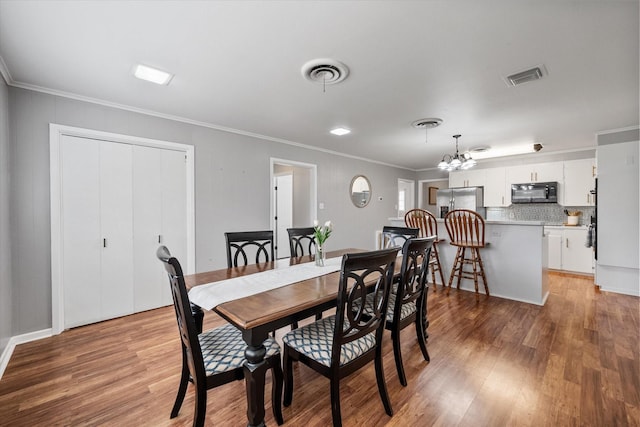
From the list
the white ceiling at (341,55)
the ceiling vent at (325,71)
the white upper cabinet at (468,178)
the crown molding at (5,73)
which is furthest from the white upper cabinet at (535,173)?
the crown molding at (5,73)

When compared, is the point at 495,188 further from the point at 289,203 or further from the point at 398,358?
the point at 398,358

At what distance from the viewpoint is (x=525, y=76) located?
226 centimetres

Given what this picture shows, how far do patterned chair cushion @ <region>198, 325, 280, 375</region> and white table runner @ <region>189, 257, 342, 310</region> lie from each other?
231 mm

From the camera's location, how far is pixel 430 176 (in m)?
7.18

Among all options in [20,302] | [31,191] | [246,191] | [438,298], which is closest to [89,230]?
[31,191]

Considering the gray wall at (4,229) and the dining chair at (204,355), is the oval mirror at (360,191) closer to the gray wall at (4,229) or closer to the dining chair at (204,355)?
the dining chair at (204,355)

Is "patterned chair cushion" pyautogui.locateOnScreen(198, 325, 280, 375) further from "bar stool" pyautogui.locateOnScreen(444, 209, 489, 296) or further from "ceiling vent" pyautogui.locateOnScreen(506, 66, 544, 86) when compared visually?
"bar stool" pyautogui.locateOnScreen(444, 209, 489, 296)

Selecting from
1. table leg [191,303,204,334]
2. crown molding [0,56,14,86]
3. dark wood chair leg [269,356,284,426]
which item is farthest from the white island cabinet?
crown molding [0,56,14,86]

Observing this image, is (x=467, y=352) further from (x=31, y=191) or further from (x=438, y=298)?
(x=31, y=191)

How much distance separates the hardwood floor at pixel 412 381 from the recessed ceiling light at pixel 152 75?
A: 234cm

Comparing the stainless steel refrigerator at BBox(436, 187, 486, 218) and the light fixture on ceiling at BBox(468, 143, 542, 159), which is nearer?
the light fixture on ceiling at BBox(468, 143, 542, 159)

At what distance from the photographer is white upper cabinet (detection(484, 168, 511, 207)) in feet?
18.5

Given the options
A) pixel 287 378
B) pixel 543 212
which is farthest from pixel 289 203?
pixel 543 212

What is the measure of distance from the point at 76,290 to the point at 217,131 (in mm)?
2384
